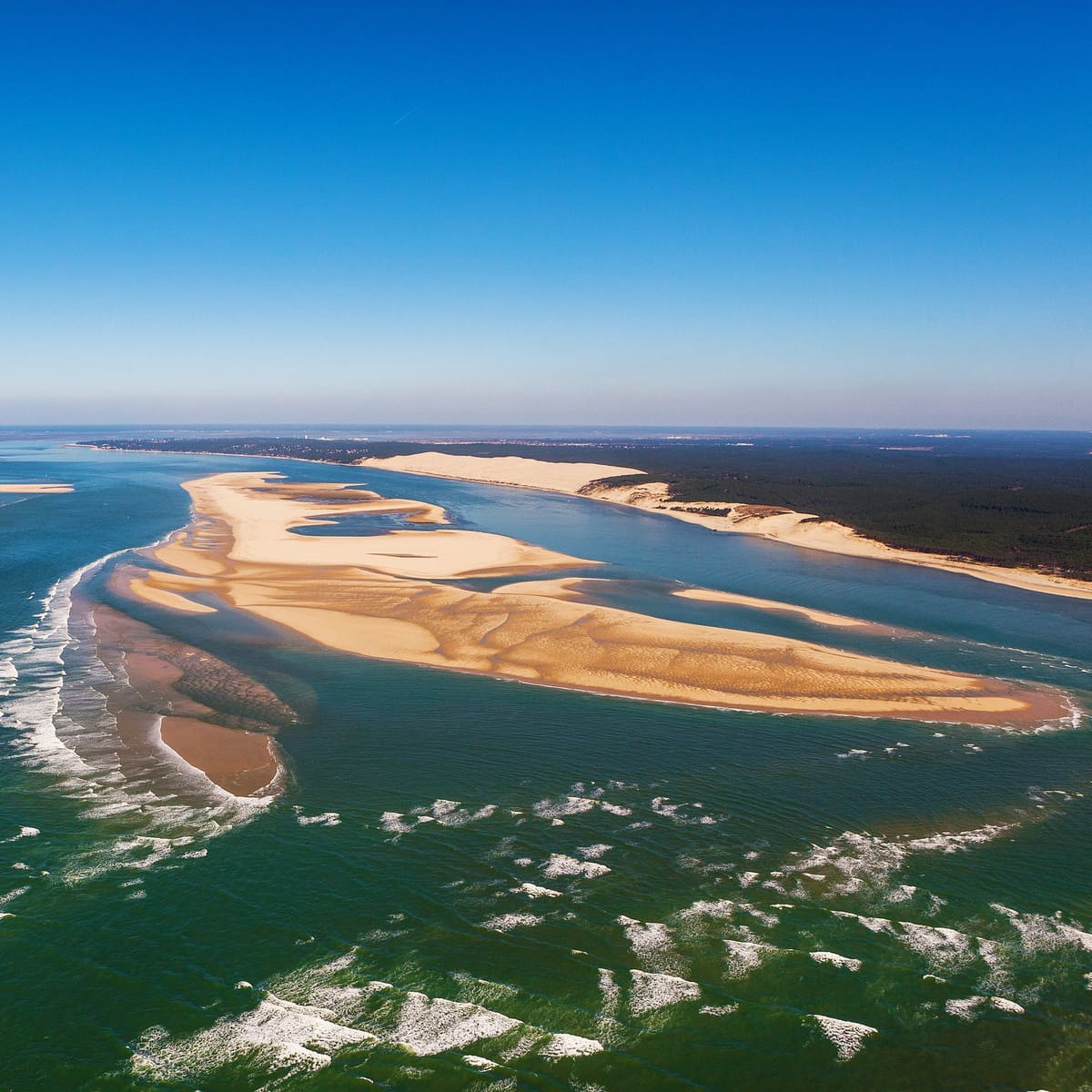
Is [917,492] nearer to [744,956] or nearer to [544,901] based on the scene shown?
[744,956]

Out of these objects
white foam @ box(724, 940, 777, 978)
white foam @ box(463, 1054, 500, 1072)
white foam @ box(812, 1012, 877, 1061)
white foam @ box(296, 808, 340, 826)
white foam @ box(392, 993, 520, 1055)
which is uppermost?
white foam @ box(296, 808, 340, 826)

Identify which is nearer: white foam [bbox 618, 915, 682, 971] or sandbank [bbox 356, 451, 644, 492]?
white foam [bbox 618, 915, 682, 971]

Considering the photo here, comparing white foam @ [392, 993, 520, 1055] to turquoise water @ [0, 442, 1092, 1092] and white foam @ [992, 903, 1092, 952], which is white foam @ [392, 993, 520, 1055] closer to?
turquoise water @ [0, 442, 1092, 1092]

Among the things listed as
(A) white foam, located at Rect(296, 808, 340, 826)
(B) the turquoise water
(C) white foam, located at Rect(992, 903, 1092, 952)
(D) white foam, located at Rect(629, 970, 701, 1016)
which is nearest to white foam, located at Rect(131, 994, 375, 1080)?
(B) the turquoise water

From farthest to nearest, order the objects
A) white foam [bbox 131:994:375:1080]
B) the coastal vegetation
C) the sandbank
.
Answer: the sandbank → the coastal vegetation → white foam [bbox 131:994:375:1080]

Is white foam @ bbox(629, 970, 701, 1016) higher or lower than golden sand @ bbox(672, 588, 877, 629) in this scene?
lower

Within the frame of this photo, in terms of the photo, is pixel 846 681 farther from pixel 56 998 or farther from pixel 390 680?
pixel 56 998

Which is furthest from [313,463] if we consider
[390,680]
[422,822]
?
[422,822]
